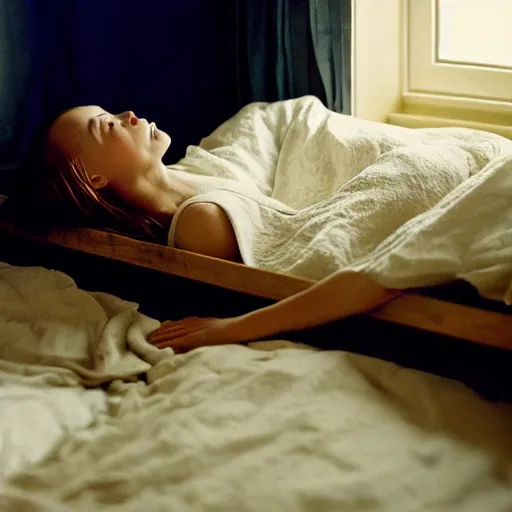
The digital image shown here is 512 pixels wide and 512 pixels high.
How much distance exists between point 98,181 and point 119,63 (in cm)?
66

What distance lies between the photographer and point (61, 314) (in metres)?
1.69

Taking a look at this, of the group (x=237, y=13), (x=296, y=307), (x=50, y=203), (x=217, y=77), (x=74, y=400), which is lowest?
(x=74, y=400)

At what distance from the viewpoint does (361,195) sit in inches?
66.3

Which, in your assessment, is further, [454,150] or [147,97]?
[147,97]

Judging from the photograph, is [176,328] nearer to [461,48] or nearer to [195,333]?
[195,333]

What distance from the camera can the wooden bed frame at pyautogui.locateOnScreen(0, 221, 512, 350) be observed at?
51.9 inches

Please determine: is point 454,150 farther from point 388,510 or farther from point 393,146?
point 388,510

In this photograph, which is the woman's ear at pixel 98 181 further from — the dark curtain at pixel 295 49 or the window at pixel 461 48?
the window at pixel 461 48

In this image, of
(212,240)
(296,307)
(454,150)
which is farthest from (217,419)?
(454,150)

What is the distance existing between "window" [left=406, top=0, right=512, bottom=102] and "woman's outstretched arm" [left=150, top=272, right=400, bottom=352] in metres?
1.17

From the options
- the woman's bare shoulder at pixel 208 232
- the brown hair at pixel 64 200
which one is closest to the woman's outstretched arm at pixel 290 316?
the woman's bare shoulder at pixel 208 232

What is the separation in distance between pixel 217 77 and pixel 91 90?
438 mm

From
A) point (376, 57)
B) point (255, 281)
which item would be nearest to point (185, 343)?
point (255, 281)

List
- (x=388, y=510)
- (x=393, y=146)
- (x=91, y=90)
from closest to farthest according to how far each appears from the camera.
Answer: (x=388, y=510)
(x=393, y=146)
(x=91, y=90)
